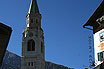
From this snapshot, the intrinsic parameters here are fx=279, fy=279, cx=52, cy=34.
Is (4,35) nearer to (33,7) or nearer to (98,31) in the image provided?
(98,31)

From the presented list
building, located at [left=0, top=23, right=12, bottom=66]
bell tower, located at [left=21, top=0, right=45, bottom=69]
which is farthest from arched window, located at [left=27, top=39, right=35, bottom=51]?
building, located at [left=0, top=23, right=12, bottom=66]

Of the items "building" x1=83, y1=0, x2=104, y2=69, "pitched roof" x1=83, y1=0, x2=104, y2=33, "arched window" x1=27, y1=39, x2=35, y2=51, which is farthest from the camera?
"arched window" x1=27, y1=39, x2=35, y2=51

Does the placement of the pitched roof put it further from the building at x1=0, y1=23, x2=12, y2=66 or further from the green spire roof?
the green spire roof

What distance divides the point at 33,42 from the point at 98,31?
51089 mm

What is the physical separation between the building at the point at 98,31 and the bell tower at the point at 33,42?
1816 inches

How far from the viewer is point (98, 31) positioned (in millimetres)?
23938

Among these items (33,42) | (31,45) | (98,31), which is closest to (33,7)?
(33,42)

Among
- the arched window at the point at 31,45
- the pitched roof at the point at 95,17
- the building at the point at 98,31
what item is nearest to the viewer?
the building at the point at 98,31

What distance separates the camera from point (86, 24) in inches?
1009

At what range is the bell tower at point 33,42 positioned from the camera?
7006 cm

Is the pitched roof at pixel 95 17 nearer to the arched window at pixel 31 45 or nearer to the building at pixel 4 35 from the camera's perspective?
the building at pixel 4 35

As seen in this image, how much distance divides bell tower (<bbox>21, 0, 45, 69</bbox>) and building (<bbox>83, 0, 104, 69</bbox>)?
151 feet

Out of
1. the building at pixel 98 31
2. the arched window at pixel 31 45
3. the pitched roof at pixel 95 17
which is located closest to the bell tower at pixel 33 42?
the arched window at pixel 31 45

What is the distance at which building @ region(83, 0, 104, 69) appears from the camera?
22.7m
